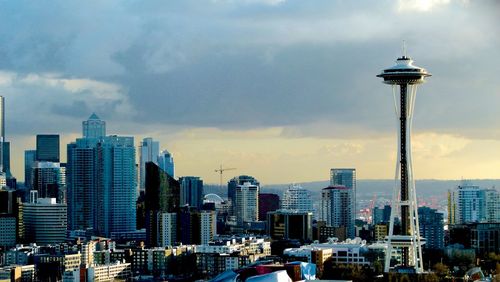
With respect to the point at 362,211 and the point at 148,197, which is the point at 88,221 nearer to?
the point at 148,197

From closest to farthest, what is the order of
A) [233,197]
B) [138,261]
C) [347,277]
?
[347,277]
[138,261]
[233,197]

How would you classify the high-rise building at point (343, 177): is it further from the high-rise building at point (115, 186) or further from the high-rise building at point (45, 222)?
the high-rise building at point (45, 222)

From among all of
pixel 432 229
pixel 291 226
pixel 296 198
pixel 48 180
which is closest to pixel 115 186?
pixel 48 180

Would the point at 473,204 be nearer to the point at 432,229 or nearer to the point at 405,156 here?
the point at 432,229

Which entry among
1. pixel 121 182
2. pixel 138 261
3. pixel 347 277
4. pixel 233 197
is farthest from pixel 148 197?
pixel 347 277

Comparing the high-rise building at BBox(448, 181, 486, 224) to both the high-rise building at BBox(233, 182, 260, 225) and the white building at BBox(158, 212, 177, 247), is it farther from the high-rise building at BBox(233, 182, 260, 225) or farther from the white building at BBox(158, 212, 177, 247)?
the white building at BBox(158, 212, 177, 247)

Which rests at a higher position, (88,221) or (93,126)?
(93,126)
